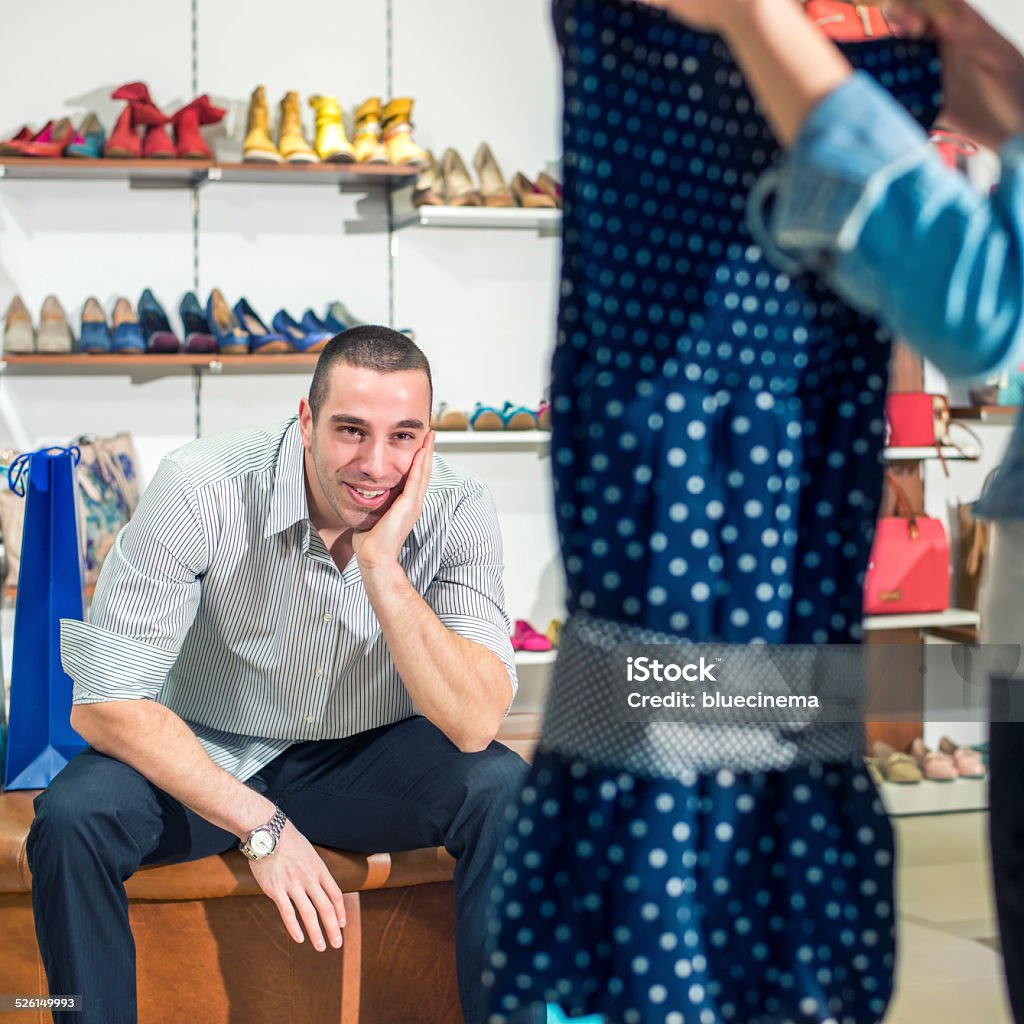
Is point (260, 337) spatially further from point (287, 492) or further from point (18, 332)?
point (287, 492)

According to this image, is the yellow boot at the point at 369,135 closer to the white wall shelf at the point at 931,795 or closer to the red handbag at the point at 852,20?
the red handbag at the point at 852,20

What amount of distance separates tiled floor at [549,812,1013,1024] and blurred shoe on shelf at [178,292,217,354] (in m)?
2.35

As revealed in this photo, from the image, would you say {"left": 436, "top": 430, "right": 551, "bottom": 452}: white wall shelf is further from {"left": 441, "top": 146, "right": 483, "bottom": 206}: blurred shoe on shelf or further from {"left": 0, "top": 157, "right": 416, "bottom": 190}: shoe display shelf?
{"left": 0, "top": 157, "right": 416, "bottom": 190}: shoe display shelf

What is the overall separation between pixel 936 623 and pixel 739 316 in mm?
3266

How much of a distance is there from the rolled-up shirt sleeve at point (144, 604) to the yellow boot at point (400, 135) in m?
2.00

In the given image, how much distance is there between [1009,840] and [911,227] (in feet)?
1.47

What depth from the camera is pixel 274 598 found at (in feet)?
6.83

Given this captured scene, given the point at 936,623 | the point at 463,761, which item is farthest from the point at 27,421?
the point at 936,623

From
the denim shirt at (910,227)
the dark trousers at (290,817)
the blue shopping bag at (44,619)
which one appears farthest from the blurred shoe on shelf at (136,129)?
the denim shirt at (910,227)

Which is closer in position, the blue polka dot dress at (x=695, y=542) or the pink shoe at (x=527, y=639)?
the blue polka dot dress at (x=695, y=542)

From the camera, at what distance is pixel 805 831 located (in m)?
0.90

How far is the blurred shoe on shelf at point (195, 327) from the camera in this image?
12.0 feet

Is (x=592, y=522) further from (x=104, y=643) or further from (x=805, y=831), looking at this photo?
(x=104, y=643)

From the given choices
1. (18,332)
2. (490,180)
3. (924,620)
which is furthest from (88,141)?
(924,620)
